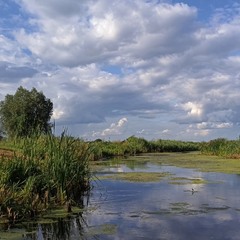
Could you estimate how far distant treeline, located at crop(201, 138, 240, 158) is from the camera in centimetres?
3675

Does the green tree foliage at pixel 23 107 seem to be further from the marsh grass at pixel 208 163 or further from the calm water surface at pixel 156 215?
the calm water surface at pixel 156 215

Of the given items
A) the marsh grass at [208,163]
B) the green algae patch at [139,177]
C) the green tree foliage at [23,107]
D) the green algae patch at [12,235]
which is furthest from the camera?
the green tree foliage at [23,107]

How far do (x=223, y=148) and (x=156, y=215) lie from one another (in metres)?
29.7

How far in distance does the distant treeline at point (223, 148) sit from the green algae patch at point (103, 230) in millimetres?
26705

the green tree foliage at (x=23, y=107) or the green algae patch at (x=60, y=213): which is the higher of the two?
the green tree foliage at (x=23, y=107)

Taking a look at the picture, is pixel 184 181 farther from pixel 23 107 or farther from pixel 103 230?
pixel 23 107

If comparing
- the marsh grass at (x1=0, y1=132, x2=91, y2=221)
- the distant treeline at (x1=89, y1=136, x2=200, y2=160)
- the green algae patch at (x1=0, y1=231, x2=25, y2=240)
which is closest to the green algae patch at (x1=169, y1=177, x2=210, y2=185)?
the marsh grass at (x1=0, y1=132, x2=91, y2=221)

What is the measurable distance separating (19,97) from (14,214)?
144 feet

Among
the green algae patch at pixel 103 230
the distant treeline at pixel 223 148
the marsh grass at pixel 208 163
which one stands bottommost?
the green algae patch at pixel 103 230

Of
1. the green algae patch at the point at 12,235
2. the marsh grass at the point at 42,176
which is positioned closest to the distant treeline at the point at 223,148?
the marsh grass at the point at 42,176

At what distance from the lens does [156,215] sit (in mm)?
11312

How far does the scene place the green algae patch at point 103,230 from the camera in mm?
9523

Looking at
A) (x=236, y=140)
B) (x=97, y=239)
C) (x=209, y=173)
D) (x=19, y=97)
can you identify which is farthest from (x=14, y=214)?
(x=19, y=97)

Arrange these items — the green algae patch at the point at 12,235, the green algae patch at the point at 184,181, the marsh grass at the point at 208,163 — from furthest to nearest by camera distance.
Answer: the marsh grass at the point at 208,163 → the green algae patch at the point at 184,181 → the green algae patch at the point at 12,235
